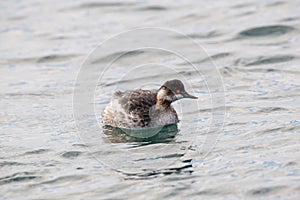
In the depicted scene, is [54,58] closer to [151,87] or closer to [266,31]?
[151,87]

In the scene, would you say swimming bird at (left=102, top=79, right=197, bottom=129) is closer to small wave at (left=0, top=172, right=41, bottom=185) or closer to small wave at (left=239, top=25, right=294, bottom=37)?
small wave at (left=0, top=172, right=41, bottom=185)

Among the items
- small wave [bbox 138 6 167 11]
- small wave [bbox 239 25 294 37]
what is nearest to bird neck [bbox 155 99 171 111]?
small wave [bbox 239 25 294 37]

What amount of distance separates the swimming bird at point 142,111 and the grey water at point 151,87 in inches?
12.2

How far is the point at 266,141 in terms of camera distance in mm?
12414

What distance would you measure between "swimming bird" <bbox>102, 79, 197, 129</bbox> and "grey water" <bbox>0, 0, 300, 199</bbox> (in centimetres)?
31

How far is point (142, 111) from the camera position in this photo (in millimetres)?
13617

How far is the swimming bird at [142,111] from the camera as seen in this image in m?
13.5

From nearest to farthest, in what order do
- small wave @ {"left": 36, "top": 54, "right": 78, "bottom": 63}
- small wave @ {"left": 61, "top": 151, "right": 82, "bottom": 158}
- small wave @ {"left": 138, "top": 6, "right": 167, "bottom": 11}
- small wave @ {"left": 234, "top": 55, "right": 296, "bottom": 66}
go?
small wave @ {"left": 61, "top": 151, "right": 82, "bottom": 158}
small wave @ {"left": 234, "top": 55, "right": 296, "bottom": 66}
small wave @ {"left": 36, "top": 54, "right": 78, "bottom": 63}
small wave @ {"left": 138, "top": 6, "right": 167, "bottom": 11}

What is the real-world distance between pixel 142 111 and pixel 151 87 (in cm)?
266

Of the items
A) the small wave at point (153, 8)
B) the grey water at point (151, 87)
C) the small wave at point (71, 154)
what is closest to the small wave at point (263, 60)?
the grey water at point (151, 87)

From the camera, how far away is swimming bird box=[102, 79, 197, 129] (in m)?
13.5

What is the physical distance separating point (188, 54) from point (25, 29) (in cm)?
518

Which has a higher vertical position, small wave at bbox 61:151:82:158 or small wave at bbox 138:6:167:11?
small wave at bbox 138:6:167:11

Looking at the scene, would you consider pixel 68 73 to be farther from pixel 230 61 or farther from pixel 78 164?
pixel 78 164
